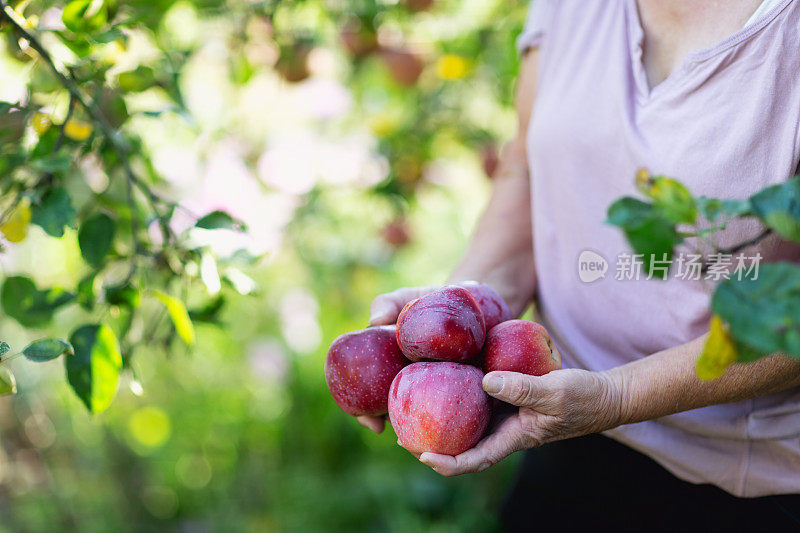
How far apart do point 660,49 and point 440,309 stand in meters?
0.55

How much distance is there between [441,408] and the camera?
851mm

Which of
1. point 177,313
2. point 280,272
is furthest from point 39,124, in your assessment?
point 280,272

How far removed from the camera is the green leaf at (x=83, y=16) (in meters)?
0.87

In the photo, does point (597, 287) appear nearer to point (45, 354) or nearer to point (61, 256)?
point (45, 354)

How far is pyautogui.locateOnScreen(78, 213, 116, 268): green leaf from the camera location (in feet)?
3.21

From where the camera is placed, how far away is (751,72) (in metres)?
0.84

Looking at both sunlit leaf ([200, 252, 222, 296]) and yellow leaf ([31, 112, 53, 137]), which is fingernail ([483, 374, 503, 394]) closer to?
sunlit leaf ([200, 252, 222, 296])

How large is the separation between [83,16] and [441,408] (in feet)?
2.42

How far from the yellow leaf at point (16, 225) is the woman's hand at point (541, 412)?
0.69 metres

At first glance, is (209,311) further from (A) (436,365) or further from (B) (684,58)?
(B) (684,58)

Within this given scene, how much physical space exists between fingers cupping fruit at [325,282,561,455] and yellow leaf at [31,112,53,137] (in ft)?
1.81

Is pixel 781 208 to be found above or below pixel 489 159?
above

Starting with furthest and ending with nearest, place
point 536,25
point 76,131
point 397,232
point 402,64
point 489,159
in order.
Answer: point 397,232 < point 489,159 < point 402,64 < point 536,25 < point 76,131

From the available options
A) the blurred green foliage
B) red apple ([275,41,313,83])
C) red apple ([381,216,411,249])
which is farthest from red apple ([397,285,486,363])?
red apple ([381,216,411,249])
